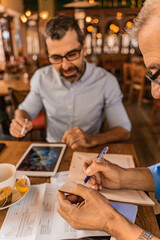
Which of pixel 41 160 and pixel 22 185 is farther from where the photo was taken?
pixel 41 160

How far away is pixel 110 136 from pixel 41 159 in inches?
20.6

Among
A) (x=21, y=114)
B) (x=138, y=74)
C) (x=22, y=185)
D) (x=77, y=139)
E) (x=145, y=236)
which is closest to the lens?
(x=145, y=236)

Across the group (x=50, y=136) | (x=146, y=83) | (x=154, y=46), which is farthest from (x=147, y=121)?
(x=154, y=46)

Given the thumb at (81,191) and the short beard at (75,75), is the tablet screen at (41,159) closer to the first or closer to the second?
the thumb at (81,191)

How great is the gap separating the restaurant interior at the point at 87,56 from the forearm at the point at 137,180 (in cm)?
121

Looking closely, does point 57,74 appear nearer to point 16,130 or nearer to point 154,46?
point 16,130

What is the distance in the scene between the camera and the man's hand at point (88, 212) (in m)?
0.62

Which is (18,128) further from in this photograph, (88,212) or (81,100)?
(88,212)

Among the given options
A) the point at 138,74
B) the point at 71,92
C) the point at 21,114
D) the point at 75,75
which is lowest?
the point at 138,74

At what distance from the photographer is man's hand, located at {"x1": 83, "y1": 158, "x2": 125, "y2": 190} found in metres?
0.82

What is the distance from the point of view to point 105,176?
0.86 metres

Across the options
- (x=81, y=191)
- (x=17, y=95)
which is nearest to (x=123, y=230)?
(x=81, y=191)

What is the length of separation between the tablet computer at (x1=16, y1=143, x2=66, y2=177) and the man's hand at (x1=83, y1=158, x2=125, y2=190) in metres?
0.22

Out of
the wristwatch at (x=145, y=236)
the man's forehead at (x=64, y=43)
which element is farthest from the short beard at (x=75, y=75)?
the wristwatch at (x=145, y=236)
